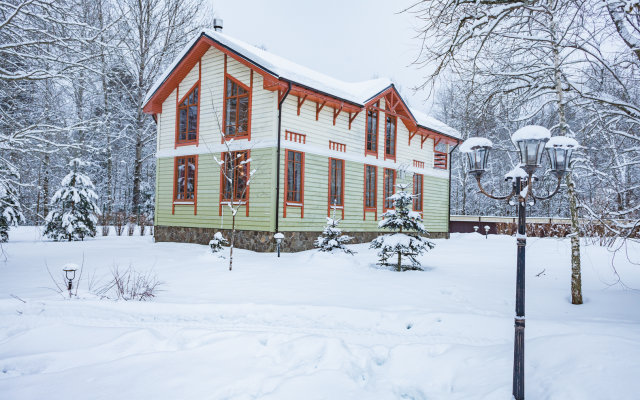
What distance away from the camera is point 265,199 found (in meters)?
→ 12.2

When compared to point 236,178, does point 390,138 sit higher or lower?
higher

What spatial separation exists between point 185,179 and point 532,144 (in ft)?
42.8

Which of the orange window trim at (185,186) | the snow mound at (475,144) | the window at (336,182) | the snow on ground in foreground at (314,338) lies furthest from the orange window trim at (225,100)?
the snow mound at (475,144)

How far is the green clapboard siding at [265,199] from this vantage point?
12.2m

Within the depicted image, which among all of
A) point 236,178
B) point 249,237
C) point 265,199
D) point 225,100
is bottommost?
point 249,237

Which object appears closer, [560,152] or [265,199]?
[560,152]

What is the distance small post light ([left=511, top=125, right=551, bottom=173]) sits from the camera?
11.1 ft

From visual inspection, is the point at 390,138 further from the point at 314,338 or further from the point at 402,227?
the point at 314,338

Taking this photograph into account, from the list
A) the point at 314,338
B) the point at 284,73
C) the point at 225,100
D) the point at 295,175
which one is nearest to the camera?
the point at 314,338

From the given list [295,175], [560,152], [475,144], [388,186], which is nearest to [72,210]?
[295,175]

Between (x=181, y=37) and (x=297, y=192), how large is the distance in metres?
12.7

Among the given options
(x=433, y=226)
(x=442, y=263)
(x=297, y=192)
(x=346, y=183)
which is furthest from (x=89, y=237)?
(x=433, y=226)

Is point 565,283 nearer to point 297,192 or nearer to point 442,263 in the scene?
point 442,263

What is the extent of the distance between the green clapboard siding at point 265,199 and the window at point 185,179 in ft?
0.93
